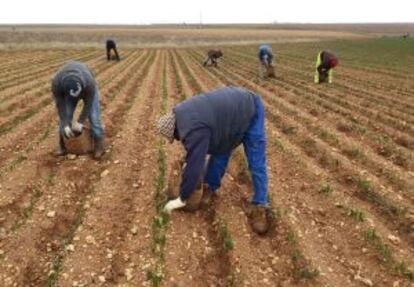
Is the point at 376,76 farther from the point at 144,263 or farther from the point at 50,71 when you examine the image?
the point at 144,263

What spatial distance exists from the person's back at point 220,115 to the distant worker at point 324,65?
973cm

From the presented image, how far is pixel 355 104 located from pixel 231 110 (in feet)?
24.6

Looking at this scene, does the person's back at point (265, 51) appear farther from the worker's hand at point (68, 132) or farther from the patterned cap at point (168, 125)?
the patterned cap at point (168, 125)

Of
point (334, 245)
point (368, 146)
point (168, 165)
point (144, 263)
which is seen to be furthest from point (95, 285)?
point (368, 146)

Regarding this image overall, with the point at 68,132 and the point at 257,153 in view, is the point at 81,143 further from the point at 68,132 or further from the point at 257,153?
the point at 257,153

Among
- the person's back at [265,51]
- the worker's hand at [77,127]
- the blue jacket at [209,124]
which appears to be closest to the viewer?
the blue jacket at [209,124]

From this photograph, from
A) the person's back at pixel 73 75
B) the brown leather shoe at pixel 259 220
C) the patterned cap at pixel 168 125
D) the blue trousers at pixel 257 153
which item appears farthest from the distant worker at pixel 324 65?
the patterned cap at pixel 168 125

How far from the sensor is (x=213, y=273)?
3.97 m

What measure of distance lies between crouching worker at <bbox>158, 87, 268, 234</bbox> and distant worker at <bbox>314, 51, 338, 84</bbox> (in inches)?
372

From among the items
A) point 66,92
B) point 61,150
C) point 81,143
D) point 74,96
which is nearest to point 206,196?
point 74,96

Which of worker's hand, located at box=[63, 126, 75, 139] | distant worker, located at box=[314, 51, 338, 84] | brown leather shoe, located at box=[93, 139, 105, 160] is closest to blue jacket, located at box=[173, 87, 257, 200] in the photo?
worker's hand, located at box=[63, 126, 75, 139]

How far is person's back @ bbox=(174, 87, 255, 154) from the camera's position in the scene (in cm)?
380

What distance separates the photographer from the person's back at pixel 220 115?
3801 millimetres

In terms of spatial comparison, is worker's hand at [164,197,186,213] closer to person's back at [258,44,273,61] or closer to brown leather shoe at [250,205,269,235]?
brown leather shoe at [250,205,269,235]
